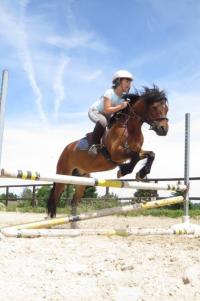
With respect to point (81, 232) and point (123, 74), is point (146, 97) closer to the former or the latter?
point (123, 74)

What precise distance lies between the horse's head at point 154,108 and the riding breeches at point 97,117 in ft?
1.43

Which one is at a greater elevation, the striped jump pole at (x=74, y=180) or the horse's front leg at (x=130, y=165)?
the horse's front leg at (x=130, y=165)

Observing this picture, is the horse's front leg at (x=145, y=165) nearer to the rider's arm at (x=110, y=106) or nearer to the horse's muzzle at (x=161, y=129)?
the horse's muzzle at (x=161, y=129)

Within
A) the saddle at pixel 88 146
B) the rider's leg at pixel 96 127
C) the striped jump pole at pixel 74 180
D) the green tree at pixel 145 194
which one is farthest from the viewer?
the green tree at pixel 145 194

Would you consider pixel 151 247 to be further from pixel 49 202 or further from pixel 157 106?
pixel 49 202

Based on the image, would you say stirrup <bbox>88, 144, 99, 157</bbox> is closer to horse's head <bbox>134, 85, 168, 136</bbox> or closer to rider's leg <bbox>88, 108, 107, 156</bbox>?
rider's leg <bbox>88, 108, 107, 156</bbox>

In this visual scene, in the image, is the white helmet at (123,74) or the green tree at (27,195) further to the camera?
the green tree at (27,195)

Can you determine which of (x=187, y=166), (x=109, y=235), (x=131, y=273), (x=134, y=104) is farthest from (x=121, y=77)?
(x=131, y=273)

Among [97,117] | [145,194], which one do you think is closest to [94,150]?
[97,117]

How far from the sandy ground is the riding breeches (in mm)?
2224

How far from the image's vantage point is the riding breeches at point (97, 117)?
5.97 meters

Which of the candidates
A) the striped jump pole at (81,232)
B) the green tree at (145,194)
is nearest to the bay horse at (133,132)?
the striped jump pole at (81,232)

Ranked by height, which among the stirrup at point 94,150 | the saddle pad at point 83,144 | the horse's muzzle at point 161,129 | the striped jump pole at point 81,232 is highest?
the horse's muzzle at point 161,129

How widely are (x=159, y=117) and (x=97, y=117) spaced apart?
0.90 m
